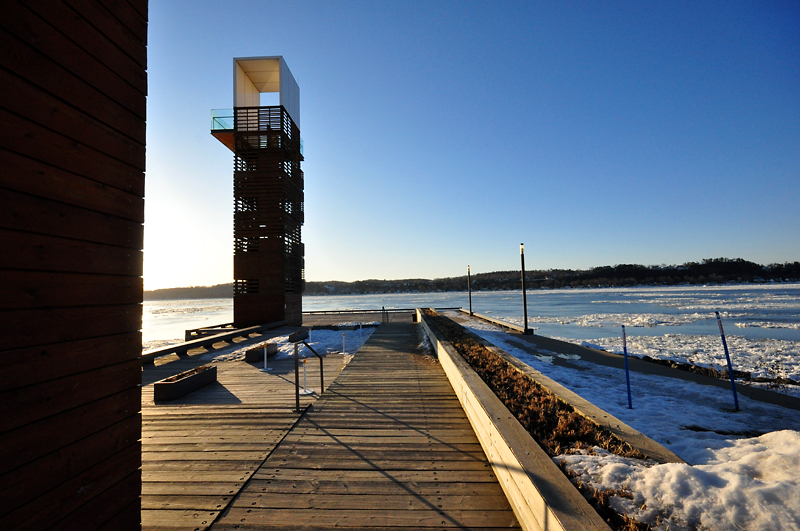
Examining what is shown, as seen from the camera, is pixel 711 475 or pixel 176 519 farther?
pixel 176 519

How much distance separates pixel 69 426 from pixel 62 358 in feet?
1.20

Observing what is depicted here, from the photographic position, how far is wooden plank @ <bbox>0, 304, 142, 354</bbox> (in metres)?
1.61

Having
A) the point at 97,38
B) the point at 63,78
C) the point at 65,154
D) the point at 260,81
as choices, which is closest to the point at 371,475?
the point at 65,154

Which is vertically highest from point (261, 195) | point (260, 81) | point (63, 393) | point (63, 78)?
point (260, 81)

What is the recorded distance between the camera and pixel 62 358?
1830mm

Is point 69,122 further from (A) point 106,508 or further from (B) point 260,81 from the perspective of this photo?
(B) point 260,81

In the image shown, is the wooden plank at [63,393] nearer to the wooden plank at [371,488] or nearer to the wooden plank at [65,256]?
the wooden plank at [65,256]

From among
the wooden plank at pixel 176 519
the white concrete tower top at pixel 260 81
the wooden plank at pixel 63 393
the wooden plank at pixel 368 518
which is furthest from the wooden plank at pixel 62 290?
the white concrete tower top at pixel 260 81

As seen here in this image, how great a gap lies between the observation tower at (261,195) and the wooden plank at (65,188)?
16.0 m

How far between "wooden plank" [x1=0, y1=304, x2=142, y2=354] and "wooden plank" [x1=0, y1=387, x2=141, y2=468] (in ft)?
1.28

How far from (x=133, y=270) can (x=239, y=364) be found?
7.58 m

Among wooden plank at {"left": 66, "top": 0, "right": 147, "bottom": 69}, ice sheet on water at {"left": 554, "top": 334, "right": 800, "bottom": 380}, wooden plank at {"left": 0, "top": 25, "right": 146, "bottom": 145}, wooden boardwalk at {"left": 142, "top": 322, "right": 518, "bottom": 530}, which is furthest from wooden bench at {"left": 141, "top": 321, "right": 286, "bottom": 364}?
ice sheet on water at {"left": 554, "top": 334, "right": 800, "bottom": 380}

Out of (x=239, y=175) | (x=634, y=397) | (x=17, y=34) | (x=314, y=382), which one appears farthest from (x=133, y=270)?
(x=239, y=175)

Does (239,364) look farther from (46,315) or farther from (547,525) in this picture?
(547,525)
